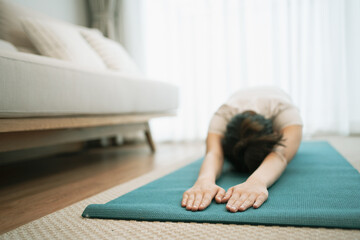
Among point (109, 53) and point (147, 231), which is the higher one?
point (109, 53)

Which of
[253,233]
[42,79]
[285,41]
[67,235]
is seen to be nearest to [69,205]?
[67,235]

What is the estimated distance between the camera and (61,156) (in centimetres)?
231

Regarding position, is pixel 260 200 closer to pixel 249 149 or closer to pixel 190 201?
pixel 190 201

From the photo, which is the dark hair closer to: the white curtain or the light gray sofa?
the light gray sofa

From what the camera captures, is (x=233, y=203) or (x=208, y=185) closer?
(x=233, y=203)

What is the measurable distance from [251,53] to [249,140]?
1839mm

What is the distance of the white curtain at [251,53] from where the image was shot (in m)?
2.58

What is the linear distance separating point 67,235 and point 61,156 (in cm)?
172

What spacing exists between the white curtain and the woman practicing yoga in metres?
1.27

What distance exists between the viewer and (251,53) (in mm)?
2762

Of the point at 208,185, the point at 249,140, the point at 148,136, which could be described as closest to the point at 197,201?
the point at 208,185

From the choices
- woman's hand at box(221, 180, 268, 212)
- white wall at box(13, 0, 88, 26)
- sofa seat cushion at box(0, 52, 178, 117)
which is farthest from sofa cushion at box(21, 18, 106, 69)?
woman's hand at box(221, 180, 268, 212)

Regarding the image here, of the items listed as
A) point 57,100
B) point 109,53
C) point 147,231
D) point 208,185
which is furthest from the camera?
point 109,53

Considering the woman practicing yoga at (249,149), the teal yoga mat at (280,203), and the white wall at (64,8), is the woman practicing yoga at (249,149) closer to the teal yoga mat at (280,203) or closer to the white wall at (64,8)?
the teal yoga mat at (280,203)
